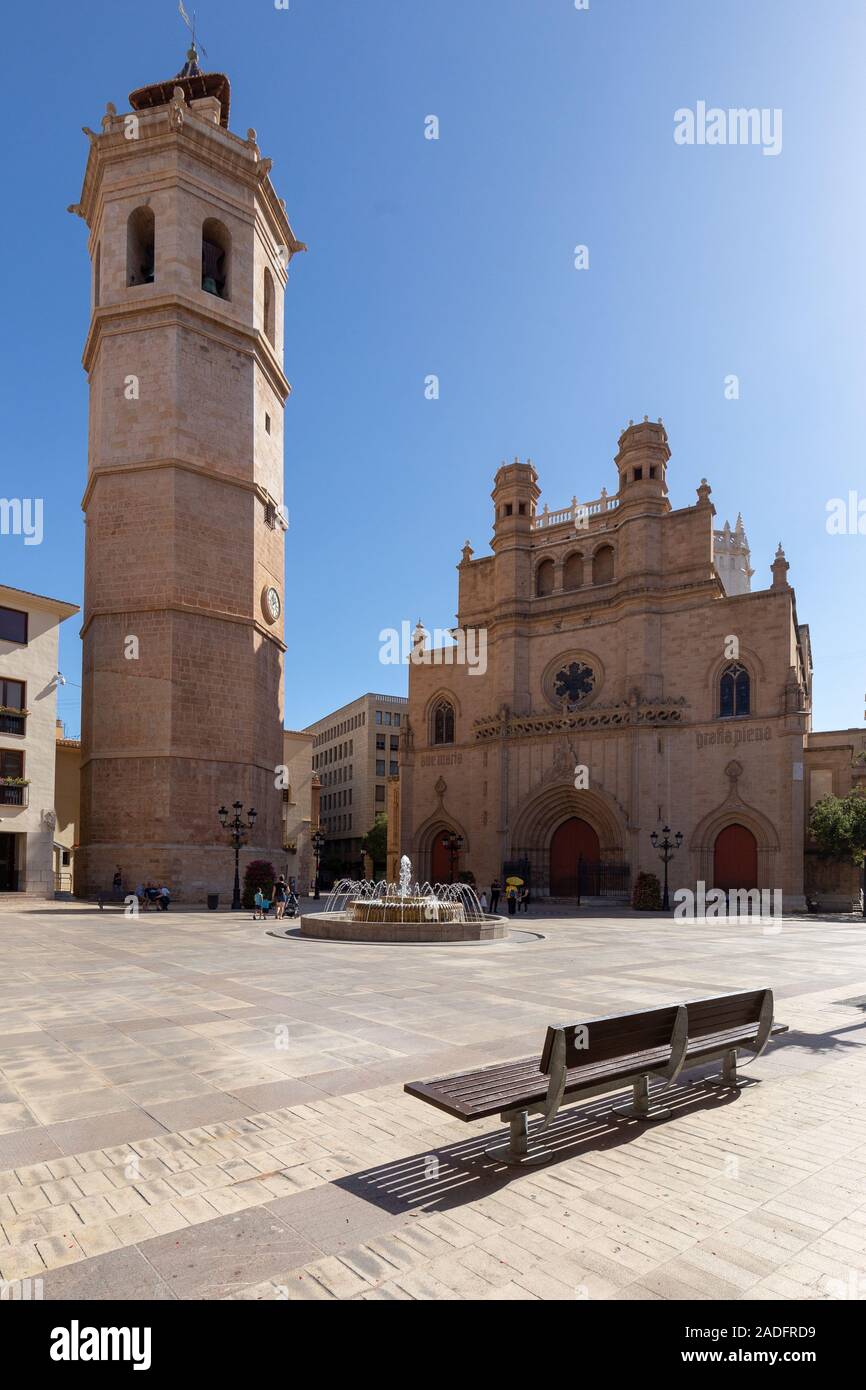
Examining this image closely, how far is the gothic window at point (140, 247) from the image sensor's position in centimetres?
3331

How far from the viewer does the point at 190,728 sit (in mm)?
30422

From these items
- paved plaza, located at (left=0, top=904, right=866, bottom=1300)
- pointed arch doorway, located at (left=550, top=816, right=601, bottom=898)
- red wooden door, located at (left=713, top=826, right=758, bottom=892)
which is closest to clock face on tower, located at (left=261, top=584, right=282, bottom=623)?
pointed arch doorway, located at (left=550, top=816, right=601, bottom=898)

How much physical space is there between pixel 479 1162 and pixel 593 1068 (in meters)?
0.97

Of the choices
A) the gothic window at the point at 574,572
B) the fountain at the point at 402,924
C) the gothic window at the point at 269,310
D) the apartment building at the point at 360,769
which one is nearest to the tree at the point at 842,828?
the gothic window at the point at 574,572

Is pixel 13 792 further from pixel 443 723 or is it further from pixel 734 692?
pixel 734 692

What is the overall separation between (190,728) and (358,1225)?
91.1 feet

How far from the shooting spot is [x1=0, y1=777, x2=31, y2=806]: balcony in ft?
98.6

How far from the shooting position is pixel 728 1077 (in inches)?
262

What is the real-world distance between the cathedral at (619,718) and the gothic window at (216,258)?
17727 millimetres

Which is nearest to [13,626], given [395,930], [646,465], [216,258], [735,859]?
[216,258]

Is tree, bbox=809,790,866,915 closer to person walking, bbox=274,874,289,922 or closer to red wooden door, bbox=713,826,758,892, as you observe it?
red wooden door, bbox=713,826,758,892

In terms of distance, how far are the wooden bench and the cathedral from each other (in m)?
30.9

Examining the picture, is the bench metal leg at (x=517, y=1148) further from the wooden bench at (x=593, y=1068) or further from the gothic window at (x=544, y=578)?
the gothic window at (x=544, y=578)

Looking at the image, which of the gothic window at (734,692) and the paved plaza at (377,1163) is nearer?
the paved plaza at (377,1163)
